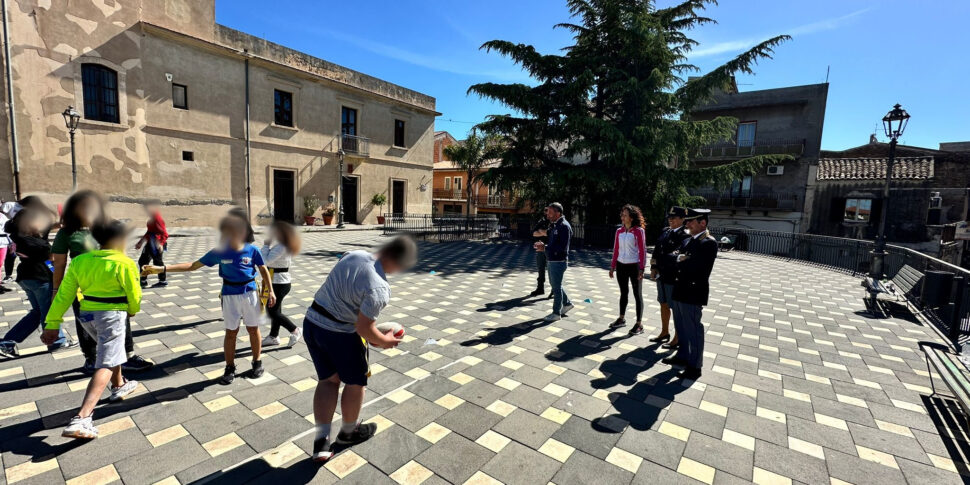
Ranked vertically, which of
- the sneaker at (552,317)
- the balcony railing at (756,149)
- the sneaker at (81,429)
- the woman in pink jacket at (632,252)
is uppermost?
the balcony railing at (756,149)

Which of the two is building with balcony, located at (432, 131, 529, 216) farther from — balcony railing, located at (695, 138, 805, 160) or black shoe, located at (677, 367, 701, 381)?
black shoe, located at (677, 367, 701, 381)

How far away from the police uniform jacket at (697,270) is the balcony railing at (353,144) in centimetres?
2244

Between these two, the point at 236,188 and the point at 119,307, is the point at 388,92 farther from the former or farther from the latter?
the point at 119,307

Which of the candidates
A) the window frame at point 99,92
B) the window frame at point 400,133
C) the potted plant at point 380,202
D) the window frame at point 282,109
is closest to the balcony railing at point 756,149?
the window frame at point 400,133

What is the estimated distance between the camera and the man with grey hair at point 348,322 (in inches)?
97.8

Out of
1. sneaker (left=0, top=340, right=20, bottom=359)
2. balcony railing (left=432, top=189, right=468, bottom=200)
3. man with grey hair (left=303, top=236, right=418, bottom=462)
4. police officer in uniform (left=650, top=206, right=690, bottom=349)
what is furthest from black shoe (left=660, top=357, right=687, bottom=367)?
balcony railing (left=432, top=189, right=468, bottom=200)

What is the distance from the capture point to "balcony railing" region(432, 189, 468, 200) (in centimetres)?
4416

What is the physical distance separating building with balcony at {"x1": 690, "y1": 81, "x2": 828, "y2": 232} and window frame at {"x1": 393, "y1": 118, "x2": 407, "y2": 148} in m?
19.1

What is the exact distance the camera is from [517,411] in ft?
11.9

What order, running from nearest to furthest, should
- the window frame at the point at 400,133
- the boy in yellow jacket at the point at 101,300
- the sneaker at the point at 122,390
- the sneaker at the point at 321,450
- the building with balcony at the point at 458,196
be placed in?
1. the sneaker at the point at 321,450
2. the boy in yellow jacket at the point at 101,300
3. the sneaker at the point at 122,390
4. the window frame at the point at 400,133
5. the building with balcony at the point at 458,196

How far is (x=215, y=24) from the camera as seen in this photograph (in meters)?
18.3

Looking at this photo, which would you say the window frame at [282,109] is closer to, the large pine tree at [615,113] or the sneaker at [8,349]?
the large pine tree at [615,113]

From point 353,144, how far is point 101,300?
22498 millimetres

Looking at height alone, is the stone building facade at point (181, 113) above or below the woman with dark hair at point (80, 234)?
above
